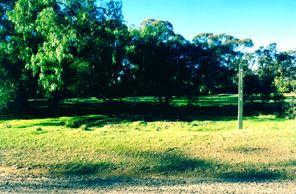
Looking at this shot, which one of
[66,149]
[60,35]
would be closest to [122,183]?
[66,149]

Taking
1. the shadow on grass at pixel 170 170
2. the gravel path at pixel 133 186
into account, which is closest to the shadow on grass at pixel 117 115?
the shadow on grass at pixel 170 170

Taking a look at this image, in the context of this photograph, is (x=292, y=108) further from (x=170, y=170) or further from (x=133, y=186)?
(x=133, y=186)

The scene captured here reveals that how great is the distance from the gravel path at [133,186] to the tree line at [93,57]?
34.9 feet

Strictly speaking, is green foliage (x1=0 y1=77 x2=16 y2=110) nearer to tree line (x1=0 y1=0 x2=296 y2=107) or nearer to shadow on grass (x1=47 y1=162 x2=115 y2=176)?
tree line (x1=0 y1=0 x2=296 y2=107)

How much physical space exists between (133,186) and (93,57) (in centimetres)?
2087

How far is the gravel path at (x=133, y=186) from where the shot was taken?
311 inches

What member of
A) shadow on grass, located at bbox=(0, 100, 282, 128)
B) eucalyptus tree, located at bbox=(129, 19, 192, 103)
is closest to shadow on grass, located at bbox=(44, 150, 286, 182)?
shadow on grass, located at bbox=(0, 100, 282, 128)

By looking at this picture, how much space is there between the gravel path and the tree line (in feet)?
34.9

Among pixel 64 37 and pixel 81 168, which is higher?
pixel 64 37

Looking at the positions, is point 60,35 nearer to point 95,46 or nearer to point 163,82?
point 95,46

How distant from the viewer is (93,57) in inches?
1118

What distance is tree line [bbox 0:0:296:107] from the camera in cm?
2586

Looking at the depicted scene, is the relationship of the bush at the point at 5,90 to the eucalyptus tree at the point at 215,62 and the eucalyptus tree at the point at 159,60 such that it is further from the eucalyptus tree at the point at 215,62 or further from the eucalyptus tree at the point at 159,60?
the eucalyptus tree at the point at 215,62

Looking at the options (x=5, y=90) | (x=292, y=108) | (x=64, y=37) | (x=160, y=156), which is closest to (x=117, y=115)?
(x=5, y=90)
